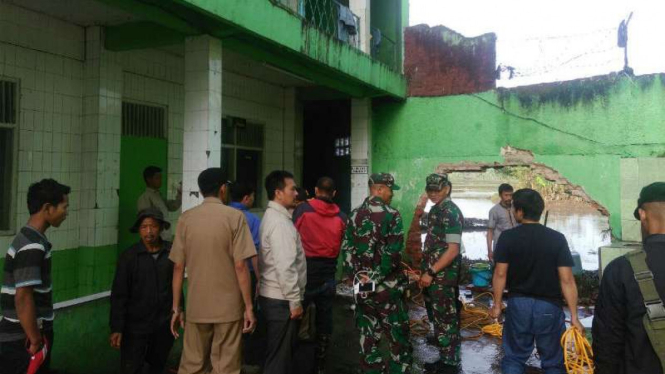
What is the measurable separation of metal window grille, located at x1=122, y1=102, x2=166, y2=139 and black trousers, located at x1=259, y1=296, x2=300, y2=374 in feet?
12.8

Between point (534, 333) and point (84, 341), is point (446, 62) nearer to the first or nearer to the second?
point (534, 333)

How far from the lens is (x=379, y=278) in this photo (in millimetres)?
3963

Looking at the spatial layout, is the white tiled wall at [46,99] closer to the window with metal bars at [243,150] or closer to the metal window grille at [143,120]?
the metal window grille at [143,120]

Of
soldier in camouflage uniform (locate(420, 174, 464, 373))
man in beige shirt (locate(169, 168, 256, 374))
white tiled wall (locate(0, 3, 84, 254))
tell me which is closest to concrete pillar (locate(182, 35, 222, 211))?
white tiled wall (locate(0, 3, 84, 254))

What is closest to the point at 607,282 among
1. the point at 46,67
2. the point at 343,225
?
the point at 343,225

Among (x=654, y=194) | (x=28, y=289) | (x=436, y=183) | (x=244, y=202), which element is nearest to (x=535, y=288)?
(x=654, y=194)

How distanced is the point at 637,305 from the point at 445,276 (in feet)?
7.81

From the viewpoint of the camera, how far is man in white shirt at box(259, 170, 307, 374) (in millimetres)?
3527

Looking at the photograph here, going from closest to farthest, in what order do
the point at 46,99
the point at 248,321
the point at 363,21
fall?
the point at 248,321
the point at 46,99
the point at 363,21

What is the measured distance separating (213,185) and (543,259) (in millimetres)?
2374

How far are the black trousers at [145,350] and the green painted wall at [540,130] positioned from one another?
5.85 m

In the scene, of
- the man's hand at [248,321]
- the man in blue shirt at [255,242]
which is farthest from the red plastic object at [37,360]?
the man in blue shirt at [255,242]

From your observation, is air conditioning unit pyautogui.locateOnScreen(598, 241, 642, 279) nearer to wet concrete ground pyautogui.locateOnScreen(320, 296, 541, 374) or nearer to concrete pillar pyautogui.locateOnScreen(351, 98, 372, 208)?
wet concrete ground pyautogui.locateOnScreen(320, 296, 541, 374)

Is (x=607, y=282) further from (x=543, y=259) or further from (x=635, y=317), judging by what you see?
(x=543, y=259)
